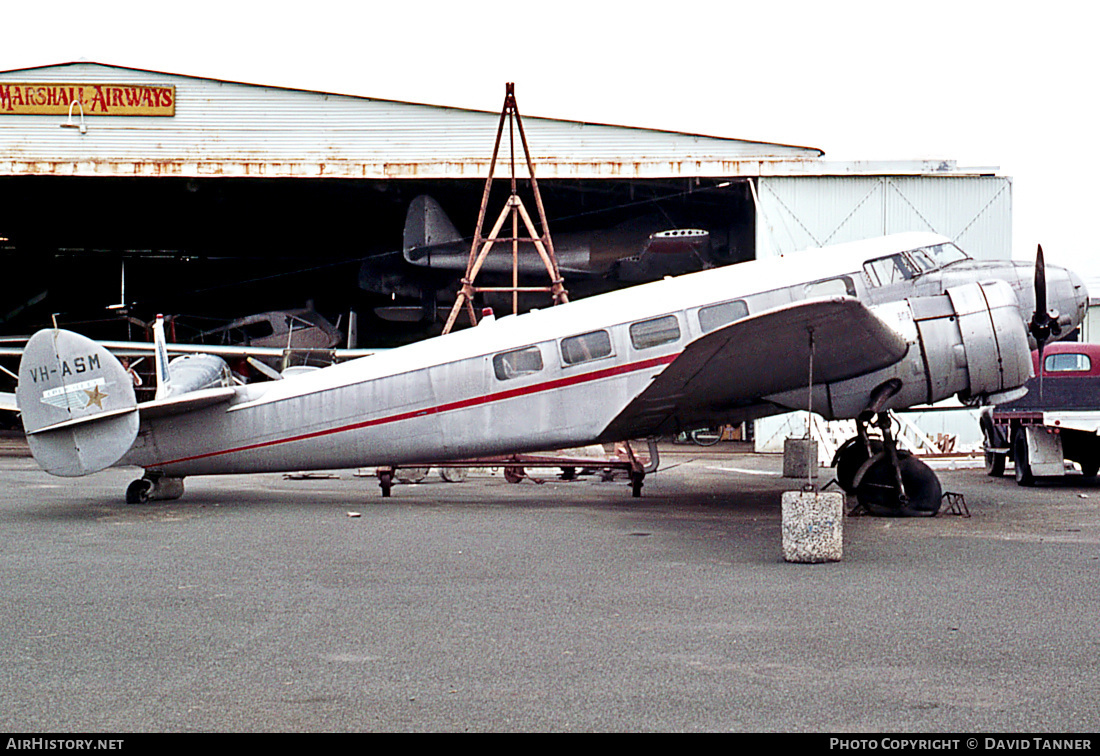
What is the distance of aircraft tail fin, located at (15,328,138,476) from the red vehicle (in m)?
13.4

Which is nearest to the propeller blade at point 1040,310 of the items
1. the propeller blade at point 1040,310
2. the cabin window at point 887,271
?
the propeller blade at point 1040,310

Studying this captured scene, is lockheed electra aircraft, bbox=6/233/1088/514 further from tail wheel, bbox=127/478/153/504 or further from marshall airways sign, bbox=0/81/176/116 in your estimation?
marshall airways sign, bbox=0/81/176/116

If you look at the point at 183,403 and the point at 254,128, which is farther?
the point at 254,128

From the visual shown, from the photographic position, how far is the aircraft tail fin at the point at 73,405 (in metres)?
11.5

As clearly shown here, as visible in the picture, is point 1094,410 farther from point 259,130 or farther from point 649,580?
point 259,130

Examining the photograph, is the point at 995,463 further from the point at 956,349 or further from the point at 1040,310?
the point at 956,349

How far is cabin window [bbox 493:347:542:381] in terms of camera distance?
39.0ft

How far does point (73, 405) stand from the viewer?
11516mm

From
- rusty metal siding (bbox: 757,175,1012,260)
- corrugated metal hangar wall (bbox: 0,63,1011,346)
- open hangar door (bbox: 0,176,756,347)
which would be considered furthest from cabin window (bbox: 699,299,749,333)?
open hangar door (bbox: 0,176,756,347)

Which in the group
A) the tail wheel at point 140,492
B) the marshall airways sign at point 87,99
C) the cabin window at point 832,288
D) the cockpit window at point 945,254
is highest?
the marshall airways sign at point 87,99

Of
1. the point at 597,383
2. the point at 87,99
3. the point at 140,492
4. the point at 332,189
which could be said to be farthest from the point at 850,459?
the point at 87,99

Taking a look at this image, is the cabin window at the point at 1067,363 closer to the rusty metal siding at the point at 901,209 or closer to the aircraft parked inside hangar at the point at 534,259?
the rusty metal siding at the point at 901,209

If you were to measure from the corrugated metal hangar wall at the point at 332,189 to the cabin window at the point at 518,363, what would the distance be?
1571 centimetres

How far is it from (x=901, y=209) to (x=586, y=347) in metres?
17.0
